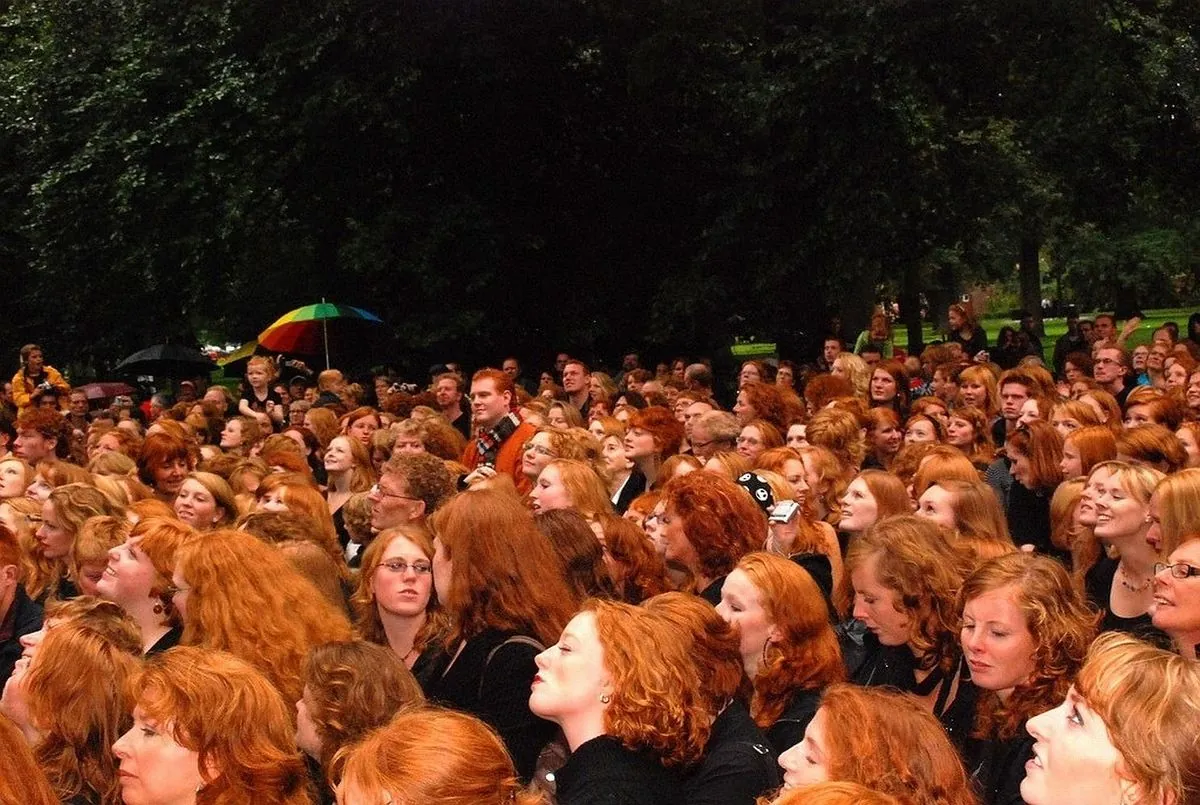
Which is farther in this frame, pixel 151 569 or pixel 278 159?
pixel 278 159

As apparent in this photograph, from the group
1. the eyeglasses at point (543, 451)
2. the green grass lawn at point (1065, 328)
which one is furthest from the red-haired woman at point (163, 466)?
the green grass lawn at point (1065, 328)

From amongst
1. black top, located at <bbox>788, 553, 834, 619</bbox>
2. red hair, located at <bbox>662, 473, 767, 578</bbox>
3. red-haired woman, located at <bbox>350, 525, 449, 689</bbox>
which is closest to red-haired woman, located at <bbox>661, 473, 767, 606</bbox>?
red hair, located at <bbox>662, 473, 767, 578</bbox>

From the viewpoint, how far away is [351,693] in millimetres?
4855

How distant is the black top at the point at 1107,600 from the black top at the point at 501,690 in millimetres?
2250

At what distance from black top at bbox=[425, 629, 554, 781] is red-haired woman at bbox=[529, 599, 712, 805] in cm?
91

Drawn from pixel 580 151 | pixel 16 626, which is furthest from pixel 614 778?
pixel 580 151

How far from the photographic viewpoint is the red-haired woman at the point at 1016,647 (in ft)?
17.1

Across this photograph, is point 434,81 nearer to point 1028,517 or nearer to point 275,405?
point 275,405

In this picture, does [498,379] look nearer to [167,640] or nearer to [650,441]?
[650,441]

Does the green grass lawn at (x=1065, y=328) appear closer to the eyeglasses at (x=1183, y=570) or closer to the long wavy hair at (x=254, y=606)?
the eyeglasses at (x=1183, y=570)

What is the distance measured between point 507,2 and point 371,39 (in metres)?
1.88

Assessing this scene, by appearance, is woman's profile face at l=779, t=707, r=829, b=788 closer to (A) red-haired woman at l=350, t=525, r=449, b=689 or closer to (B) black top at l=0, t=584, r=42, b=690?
(A) red-haired woman at l=350, t=525, r=449, b=689

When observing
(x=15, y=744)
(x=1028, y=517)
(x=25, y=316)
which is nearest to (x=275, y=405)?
(x=1028, y=517)

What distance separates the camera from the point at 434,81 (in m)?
22.1
